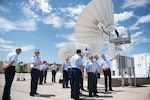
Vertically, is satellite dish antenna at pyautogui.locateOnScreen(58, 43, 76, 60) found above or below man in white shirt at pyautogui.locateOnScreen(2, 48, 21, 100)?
above

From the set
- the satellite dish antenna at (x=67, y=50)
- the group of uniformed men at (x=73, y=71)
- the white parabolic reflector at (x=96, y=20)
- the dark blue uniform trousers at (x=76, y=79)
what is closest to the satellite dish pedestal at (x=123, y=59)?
the white parabolic reflector at (x=96, y=20)

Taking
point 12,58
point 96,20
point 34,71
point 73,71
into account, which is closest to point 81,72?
point 73,71

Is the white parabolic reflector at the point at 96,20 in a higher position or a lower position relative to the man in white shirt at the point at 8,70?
higher

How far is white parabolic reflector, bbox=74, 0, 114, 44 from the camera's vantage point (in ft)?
45.0

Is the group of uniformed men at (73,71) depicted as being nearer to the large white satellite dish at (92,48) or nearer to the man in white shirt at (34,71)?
the man in white shirt at (34,71)

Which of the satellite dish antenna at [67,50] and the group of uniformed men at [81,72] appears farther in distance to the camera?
the satellite dish antenna at [67,50]

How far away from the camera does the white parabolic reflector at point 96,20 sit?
13719 mm

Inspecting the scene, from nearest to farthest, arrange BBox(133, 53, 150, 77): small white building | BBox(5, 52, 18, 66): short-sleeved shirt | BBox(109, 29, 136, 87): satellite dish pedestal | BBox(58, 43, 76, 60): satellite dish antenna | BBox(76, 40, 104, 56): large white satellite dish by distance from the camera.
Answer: BBox(5, 52, 18, 66): short-sleeved shirt
BBox(109, 29, 136, 87): satellite dish pedestal
BBox(133, 53, 150, 77): small white building
BBox(76, 40, 104, 56): large white satellite dish
BBox(58, 43, 76, 60): satellite dish antenna

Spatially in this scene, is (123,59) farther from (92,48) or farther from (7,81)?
(92,48)

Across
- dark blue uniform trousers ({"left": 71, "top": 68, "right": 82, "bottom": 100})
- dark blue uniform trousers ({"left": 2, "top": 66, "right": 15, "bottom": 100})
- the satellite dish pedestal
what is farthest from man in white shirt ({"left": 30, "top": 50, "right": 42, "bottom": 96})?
the satellite dish pedestal

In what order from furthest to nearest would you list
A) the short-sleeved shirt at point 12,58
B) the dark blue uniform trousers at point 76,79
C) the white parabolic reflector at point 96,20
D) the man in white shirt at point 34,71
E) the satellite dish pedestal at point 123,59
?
the white parabolic reflector at point 96,20 < the satellite dish pedestal at point 123,59 < the man in white shirt at point 34,71 < the dark blue uniform trousers at point 76,79 < the short-sleeved shirt at point 12,58

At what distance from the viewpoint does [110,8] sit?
552 inches

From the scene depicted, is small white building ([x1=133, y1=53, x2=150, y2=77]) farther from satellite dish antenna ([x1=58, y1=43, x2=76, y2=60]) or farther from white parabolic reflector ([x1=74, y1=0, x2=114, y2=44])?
white parabolic reflector ([x1=74, y1=0, x2=114, y2=44])

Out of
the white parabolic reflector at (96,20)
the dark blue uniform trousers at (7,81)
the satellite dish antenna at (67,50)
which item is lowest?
the dark blue uniform trousers at (7,81)
